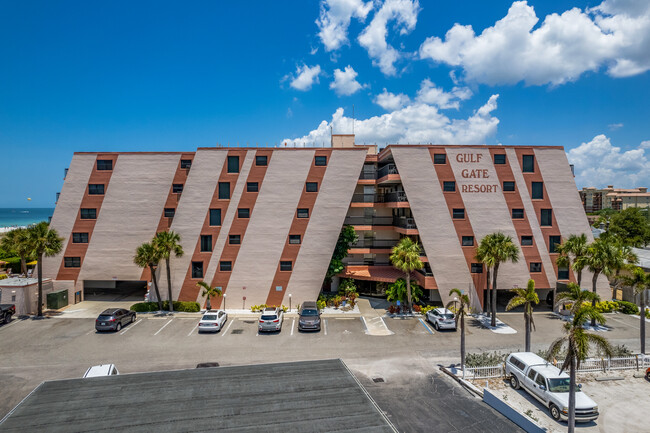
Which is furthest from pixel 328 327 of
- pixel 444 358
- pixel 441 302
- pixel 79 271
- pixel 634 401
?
pixel 79 271

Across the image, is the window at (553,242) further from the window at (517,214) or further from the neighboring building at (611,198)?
the neighboring building at (611,198)

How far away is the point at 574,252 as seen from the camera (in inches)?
1243

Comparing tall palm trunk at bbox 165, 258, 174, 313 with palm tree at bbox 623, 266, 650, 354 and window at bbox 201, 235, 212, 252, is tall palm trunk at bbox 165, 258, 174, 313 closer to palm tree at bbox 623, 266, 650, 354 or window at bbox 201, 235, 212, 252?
window at bbox 201, 235, 212, 252

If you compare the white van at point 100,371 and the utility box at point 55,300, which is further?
the utility box at point 55,300

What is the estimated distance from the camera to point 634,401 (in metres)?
18.3

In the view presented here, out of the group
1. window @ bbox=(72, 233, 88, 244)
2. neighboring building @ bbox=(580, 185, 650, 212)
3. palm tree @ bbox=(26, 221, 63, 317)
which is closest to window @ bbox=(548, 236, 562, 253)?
window @ bbox=(72, 233, 88, 244)

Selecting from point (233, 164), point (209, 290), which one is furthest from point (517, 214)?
point (209, 290)

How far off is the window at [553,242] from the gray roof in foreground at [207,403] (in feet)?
95.2

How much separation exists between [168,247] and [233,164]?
32.0 feet

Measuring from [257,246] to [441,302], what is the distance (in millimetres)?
19109

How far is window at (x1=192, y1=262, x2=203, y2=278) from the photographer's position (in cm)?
3391

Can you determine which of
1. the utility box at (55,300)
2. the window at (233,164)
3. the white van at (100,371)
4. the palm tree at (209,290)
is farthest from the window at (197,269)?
the white van at (100,371)

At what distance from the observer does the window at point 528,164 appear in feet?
112

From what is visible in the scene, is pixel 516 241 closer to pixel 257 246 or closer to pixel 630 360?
pixel 630 360
